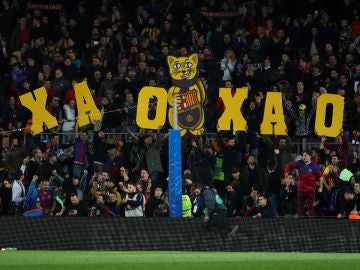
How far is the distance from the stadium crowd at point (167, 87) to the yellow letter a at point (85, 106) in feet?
1.67

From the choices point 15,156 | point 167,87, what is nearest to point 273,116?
point 167,87

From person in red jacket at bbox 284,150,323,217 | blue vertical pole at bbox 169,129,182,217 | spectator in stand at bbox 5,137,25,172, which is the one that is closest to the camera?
blue vertical pole at bbox 169,129,182,217

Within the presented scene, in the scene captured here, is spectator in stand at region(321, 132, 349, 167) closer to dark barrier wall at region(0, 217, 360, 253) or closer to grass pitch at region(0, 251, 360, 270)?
dark barrier wall at region(0, 217, 360, 253)

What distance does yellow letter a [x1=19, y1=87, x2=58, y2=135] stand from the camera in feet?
79.6

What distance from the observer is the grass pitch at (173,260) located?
54.1ft

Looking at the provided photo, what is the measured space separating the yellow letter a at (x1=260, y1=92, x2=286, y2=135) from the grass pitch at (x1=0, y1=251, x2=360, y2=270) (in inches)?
191

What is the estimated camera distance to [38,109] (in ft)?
79.9

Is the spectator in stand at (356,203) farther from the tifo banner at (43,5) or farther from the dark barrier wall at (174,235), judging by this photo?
the tifo banner at (43,5)

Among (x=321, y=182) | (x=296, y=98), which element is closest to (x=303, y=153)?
(x=321, y=182)

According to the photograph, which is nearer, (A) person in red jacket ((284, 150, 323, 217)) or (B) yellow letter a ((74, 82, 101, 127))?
(A) person in red jacket ((284, 150, 323, 217))

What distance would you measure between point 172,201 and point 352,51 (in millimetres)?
7817

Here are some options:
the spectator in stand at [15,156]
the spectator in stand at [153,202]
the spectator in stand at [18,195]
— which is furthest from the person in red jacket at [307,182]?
the spectator in stand at [15,156]

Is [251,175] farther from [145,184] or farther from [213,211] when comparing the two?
[213,211]

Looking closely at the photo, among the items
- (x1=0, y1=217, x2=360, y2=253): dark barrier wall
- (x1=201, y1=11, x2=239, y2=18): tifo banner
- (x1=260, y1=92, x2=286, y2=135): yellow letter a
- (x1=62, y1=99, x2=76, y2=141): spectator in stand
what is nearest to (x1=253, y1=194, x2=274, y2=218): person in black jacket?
(x1=0, y1=217, x2=360, y2=253): dark barrier wall
